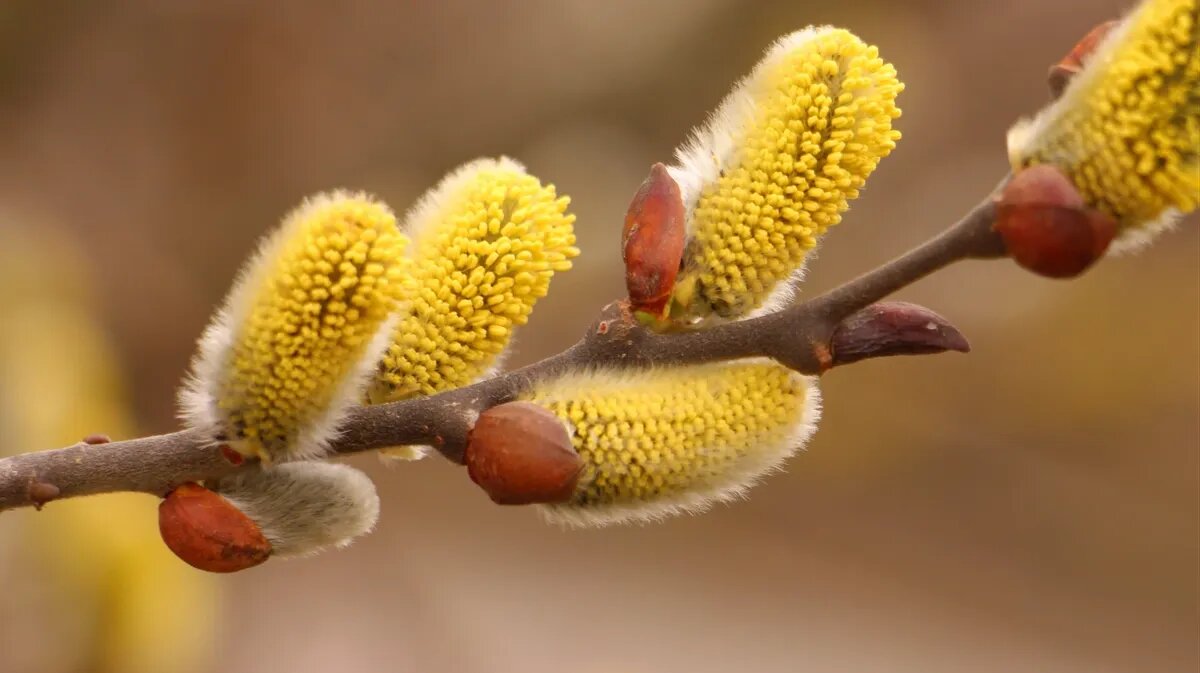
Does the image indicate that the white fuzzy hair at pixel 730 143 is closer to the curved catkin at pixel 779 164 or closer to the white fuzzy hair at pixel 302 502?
the curved catkin at pixel 779 164

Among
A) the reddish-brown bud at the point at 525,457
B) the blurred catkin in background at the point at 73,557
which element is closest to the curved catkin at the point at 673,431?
the reddish-brown bud at the point at 525,457

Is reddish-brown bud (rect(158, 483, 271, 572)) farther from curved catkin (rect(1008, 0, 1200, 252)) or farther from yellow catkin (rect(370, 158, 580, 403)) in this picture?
curved catkin (rect(1008, 0, 1200, 252))

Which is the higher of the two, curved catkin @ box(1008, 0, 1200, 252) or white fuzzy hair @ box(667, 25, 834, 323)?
white fuzzy hair @ box(667, 25, 834, 323)

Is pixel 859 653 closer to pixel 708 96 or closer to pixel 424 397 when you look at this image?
pixel 708 96

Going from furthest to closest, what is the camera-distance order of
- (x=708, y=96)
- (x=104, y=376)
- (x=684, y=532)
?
(x=708, y=96), (x=684, y=532), (x=104, y=376)

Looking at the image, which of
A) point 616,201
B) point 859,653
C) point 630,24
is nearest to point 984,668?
point 859,653

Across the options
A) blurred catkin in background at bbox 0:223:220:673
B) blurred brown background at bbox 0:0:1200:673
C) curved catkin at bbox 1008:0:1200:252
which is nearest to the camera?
curved catkin at bbox 1008:0:1200:252

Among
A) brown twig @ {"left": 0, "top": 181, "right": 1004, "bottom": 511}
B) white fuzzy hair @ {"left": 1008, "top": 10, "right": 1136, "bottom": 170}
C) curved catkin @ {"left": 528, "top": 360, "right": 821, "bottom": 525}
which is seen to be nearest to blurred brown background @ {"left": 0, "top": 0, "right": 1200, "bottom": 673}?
brown twig @ {"left": 0, "top": 181, "right": 1004, "bottom": 511}
